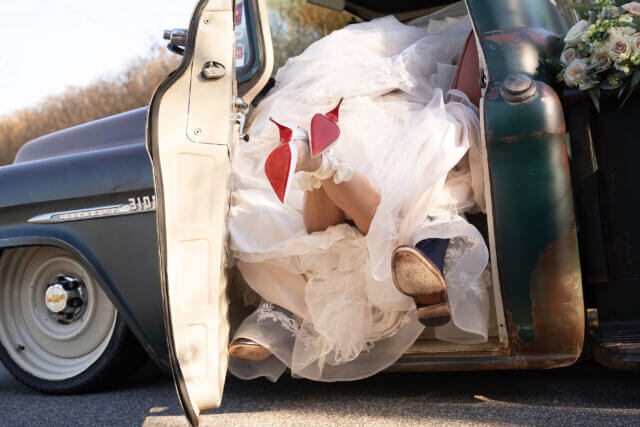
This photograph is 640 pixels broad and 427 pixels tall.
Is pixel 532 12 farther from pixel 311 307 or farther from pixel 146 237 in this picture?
pixel 146 237

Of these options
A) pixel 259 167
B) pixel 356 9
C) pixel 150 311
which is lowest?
pixel 150 311

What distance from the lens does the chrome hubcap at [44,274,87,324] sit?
109 inches

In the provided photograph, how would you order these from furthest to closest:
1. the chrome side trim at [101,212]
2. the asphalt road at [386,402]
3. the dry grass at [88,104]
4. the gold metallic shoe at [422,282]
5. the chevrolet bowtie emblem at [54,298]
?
1. the dry grass at [88,104]
2. the chevrolet bowtie emblem at [54,298]
3. the chrome side trim at [101,212]
4. the asphalt road at [386,402]
5. the gold metallic shoe at [422,282]

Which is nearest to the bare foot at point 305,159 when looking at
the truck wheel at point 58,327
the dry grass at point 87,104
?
the truck wheel at point 58,327

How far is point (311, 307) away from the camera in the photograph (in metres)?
2.18

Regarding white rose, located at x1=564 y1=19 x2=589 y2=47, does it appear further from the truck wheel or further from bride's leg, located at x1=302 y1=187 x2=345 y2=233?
the truck wheel

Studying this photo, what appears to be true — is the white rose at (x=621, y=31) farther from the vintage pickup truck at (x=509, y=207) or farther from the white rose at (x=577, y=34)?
the vintage pickup truck at (x=509, y=207)

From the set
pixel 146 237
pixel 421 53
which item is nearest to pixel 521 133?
pixel 421 53

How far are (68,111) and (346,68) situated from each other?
14.3 meters

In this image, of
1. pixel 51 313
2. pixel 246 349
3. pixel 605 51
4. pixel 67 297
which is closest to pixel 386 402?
pixel 246 349

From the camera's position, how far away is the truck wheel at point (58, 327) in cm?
266

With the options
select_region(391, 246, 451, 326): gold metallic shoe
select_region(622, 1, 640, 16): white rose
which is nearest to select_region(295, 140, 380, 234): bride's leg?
select_region(391, 246, 451, 326): gold metallic shoe

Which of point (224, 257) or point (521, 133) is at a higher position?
point (521, 133)

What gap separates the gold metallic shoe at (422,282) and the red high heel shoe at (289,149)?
0.38 meters
